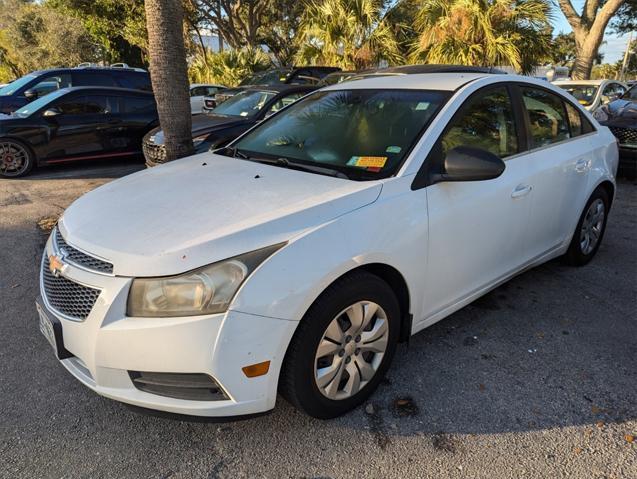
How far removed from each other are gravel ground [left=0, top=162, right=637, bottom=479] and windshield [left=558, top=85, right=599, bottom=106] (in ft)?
29.7

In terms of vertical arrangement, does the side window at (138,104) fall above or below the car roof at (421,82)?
below

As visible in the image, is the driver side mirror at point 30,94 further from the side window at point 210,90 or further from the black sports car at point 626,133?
the black sports car at point 626,133

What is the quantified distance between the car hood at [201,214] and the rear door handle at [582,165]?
6.91ft

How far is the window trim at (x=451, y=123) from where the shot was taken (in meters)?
2.68

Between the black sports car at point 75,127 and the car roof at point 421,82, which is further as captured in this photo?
the black sports car at point 75,127

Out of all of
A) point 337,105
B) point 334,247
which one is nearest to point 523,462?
point 334,247

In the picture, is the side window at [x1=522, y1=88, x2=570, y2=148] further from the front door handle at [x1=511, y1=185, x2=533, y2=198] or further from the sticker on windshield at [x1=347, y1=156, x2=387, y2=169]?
the sticker on windshield at [x1=347, y1=156, x2=387, y2=169]

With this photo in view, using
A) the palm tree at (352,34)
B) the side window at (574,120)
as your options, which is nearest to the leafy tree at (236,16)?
the palm tree at (352,34)

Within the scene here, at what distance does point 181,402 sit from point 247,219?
2.70 ft

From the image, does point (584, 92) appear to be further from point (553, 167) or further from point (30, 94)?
point (30, 94)

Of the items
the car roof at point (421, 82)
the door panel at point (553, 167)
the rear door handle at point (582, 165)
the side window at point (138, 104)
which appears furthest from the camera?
the side window at point (138, 104)

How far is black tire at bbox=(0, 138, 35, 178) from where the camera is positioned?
7977 millimetres

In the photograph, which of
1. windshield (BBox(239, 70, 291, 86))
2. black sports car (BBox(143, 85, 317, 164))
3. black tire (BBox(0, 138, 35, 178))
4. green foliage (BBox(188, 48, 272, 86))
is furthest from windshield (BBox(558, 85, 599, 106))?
green foliage (BBox(188, 48, 272, 86))

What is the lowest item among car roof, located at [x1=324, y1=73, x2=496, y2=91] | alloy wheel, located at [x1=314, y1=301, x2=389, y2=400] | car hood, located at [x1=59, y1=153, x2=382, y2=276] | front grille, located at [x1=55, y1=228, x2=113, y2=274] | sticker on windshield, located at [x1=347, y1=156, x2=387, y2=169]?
alloy wheel, located at [x1=314, y1=301, x2=389, y2=400]
